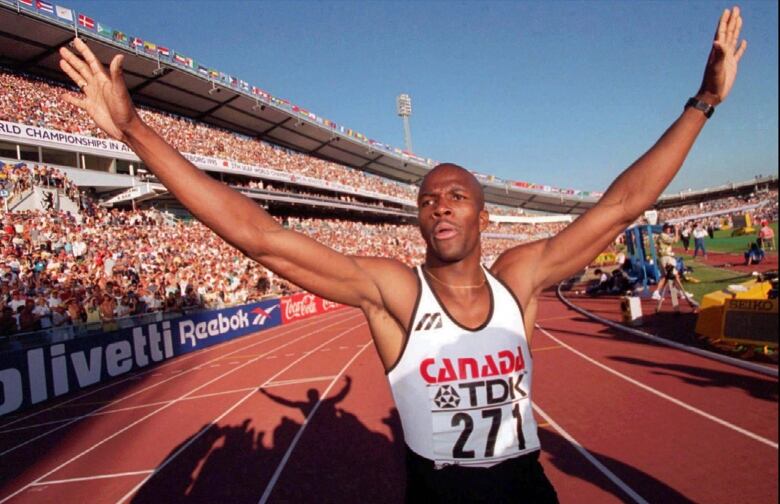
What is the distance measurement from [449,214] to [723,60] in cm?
127

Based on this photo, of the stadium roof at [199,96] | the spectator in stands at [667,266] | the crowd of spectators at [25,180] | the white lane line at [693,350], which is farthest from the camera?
the stadium roof at [199,96]

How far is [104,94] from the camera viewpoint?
1.68 m

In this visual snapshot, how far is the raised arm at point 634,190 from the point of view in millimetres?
1715

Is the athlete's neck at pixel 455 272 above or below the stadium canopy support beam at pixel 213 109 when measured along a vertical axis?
below

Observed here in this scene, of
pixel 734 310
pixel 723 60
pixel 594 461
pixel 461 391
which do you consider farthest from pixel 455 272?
pixel 734 310

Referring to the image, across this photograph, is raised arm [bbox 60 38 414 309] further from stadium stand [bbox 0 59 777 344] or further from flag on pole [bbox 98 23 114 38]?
flag on pole [bbox 98 23 114 38]

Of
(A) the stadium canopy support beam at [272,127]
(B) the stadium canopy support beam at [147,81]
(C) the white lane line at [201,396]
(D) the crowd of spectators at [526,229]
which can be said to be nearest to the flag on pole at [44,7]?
(B) the stadium canopy support beam at [147,81]

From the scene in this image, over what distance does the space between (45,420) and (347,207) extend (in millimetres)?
35502

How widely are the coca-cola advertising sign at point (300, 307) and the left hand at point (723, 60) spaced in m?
18.6

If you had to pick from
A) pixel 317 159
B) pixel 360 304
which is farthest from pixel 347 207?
pixel 360 304

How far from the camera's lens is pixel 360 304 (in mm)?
1982

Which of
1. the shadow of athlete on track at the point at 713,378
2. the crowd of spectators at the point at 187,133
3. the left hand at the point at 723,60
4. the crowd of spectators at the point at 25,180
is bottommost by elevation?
the shadow of athlete on track at the point at 713,378

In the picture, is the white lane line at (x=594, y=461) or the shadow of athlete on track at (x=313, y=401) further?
the shadow of athlete on track at (x=313, y=401)

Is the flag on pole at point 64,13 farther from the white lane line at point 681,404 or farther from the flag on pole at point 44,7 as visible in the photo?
the white lane line at point 681,404
